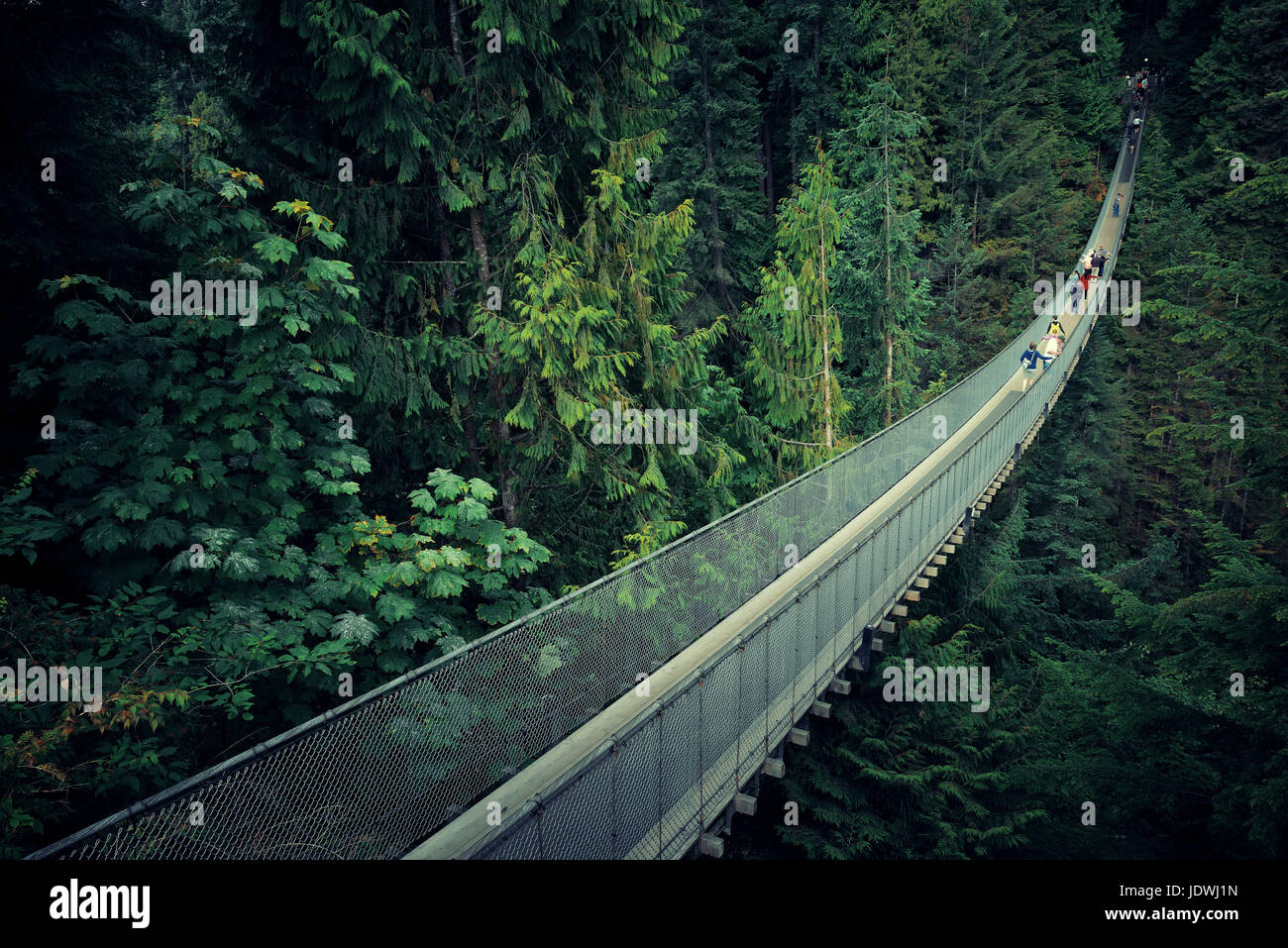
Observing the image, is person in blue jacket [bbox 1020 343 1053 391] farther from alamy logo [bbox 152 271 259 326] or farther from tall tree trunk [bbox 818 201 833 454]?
alamy logo [bbox 152 271 259 326]

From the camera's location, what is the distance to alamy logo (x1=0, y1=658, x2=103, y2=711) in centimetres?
469

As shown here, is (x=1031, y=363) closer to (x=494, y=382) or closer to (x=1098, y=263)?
(x=1098, y=263)

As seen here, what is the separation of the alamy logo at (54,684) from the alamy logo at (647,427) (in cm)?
533

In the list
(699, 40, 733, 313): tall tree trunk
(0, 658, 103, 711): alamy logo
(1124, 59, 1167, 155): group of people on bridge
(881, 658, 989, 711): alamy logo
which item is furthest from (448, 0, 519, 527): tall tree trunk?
(1124, 59, 1167, 155): group of people on bridge

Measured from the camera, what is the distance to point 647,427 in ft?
31.9

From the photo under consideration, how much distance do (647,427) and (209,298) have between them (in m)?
5.18

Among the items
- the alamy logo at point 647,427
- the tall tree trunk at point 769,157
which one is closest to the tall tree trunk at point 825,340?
the alamy logo at point 647,427

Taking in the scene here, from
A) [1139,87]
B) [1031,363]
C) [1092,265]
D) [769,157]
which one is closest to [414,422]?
[1031,363]

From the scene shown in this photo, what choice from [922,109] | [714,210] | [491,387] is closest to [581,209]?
[491,387]

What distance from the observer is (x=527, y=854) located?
4.20 metres

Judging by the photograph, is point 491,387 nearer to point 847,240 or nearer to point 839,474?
point 839,474

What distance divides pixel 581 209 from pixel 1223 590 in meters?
8.88
